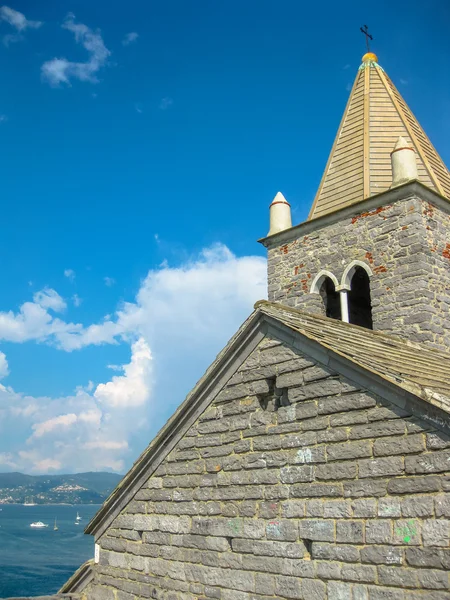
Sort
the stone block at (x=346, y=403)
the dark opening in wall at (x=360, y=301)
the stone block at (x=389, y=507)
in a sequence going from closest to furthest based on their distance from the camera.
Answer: the stone block at (x=389, y=507) < the stone block at (x=346, y=403) < the dark opening in wall at (x=360, y=301)

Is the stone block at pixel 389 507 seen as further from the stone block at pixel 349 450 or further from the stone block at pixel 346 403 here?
the stone block at pixel 346 403

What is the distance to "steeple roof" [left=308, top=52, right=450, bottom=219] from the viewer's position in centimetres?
1389

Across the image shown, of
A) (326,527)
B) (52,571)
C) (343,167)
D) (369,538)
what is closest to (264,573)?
(326,527)

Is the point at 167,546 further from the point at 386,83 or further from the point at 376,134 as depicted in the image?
the point at 386,83

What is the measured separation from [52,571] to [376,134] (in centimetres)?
5914

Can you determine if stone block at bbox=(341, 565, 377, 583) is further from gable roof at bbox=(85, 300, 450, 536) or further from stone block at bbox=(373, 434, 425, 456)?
gable roof at bbox=(85, 300, 450, 536)

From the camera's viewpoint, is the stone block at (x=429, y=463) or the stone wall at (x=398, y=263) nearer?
the stone block at (x=429, y=463)

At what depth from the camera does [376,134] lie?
1508cm

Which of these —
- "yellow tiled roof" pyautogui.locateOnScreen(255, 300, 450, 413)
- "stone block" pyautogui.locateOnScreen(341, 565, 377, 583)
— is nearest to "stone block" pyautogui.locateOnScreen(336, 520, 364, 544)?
"stone block" pyautogui.locateOnScreen(341, 565, 377, 583)

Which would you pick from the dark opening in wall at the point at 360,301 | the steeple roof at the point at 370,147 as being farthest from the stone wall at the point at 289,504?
the steeple roof at the point at 370,147

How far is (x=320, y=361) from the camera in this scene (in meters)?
6.50

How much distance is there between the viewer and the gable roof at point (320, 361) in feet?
18.5

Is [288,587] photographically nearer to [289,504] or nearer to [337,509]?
[289,504]

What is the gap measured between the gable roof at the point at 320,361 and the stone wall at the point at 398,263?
102 inches
